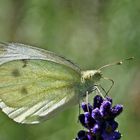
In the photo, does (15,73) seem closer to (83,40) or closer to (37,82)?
(37,82)

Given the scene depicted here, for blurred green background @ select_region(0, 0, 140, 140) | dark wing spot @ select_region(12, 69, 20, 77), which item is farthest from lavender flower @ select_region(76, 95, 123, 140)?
blurred green background @ select_region(0, 0, 140, 140)

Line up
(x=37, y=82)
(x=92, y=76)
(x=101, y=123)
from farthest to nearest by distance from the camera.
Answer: (x=37, y=82)
(x=92, y=76)
(x=101, y=123)

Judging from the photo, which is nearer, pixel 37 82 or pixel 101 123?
pixel 101 123

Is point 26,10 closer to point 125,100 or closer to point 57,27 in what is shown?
point 57,27

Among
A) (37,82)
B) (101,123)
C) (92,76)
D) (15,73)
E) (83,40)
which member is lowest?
(101,123)

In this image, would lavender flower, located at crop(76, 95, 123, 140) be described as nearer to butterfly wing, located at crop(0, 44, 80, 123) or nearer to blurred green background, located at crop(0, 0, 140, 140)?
butterfly wing, located at crop(0, 44, 80, 123)

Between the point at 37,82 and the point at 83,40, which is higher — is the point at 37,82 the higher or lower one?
the lower one

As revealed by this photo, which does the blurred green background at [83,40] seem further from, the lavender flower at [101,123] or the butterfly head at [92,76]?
the lavender flower at [101,123]

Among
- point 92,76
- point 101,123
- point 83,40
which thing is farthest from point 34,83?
point 83,40
